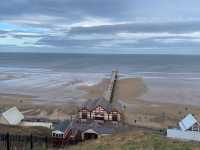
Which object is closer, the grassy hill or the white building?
the grassy hill

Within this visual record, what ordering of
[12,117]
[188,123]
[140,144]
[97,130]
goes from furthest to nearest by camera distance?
[12,117] < [188,123] < [97,130] < [140,144]

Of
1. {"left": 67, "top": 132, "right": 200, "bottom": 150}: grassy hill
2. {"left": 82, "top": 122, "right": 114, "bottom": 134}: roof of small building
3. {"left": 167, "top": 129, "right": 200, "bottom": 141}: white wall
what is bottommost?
{"left": 167, "top": 129, "right": 200, "bottom": 141}: white wall

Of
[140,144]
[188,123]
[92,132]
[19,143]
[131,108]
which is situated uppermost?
[131,108]

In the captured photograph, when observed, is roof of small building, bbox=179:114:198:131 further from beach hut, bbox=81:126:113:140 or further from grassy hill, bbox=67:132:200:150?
grassy hill, bbox=67:132:200:150

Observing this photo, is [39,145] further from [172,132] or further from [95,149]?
[172,132]

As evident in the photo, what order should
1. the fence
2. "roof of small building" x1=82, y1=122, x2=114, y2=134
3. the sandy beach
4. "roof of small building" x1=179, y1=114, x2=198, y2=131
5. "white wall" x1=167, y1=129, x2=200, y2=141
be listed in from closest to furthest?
the fence → "white wall" x1=167, y1=129, x2=200, y2=141 → "roof of small building" x1=82, y1=122, x2=114, y2=134 → "roof of small building" x1=179, y1=114, x2=198, y2=131 → the sandy beach

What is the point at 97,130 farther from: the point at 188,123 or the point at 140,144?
the point at 140,144

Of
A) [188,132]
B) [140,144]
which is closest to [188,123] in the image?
[188,132]

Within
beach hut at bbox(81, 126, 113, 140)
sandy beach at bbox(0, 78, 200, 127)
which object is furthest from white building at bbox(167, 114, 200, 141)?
sandy beach at bbox(0, 78, 200, 127)

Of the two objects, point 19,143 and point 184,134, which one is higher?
point 19,143

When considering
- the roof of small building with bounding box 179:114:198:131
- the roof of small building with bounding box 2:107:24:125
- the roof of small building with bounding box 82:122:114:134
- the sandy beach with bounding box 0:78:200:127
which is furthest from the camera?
the sandy beach with bounding box 0:78:200:127

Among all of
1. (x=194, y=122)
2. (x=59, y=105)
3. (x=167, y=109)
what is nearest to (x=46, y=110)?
(x=59, y=105)

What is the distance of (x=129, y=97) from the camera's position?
160ft

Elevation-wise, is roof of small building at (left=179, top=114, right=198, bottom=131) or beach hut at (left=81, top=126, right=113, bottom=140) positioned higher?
roof of small building at (left=179, top=114, right=198, bottom=131)
